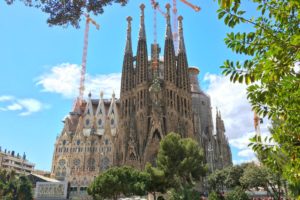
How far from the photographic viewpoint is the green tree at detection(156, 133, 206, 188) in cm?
3303

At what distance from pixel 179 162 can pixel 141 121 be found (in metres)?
22.4

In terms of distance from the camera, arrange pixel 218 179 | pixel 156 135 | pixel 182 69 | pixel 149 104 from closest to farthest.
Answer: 1. pixel 218 179
2. pixel 156 135
3. pixel 149 104
4. pixel 182 69

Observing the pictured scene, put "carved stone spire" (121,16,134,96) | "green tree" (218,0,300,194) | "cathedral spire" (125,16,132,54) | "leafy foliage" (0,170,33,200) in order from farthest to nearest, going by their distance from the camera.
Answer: "cathedral spire" (125,16,132,54) < "carved stone spire" (121,16,134,96) < "leafy foliage" (0,170,33,200) < "green tree" (218,0,300,194)

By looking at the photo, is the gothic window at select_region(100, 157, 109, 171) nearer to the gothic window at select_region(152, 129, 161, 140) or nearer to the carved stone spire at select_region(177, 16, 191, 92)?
the gothic window at select_region(152, 129, 161, 140)

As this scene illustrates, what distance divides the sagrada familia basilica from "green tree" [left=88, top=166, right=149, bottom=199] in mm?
18815

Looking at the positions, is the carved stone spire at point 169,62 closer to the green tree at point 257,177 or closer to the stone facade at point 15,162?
the green tree at point 257,177

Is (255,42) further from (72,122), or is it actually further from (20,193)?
(72,122)

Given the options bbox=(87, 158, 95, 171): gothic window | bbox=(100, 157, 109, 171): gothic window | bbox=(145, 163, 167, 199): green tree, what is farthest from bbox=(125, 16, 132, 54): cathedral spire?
bbox=(145, 163, 167, 199): green tree

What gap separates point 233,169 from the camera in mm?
39594

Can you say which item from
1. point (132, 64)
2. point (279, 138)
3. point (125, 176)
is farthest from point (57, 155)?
point (279, 138)

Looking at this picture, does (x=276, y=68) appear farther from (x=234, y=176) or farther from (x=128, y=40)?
(x=128, y=40)

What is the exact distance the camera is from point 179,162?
33.5 metres

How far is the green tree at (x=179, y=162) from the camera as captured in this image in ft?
108

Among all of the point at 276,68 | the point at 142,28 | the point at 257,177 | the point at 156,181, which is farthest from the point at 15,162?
the point at 276,68
